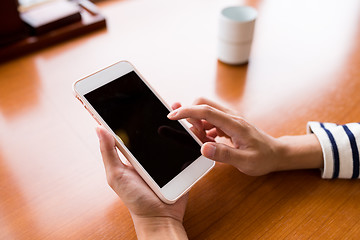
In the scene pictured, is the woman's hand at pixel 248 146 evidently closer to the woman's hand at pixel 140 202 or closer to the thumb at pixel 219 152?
the thumb at pixel 219 152

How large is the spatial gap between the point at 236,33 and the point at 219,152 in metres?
0.40

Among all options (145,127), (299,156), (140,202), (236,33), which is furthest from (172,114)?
(236,33)

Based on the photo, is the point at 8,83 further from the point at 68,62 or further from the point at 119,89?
the point at 119,89

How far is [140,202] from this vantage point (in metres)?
0.53

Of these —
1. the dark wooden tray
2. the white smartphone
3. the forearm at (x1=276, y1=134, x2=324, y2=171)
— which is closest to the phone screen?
the white smartphone

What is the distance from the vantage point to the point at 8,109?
77 cm

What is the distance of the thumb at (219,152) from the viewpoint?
546 mm

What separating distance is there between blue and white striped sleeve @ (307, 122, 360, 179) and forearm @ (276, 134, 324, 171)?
0.01 m

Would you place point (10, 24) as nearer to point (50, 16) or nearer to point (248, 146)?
point (50, 16)

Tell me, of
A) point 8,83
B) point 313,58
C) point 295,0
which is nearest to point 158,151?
point 8,83

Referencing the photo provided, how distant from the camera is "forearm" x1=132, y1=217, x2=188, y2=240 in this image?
52 centimetres

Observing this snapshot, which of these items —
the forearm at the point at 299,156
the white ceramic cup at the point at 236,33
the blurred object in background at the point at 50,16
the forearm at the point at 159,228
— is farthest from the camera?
the blurred object in background at the point at 50,16

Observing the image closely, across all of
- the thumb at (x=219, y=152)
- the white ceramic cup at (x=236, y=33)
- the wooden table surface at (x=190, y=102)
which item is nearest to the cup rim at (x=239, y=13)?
the white ceramic cup at (x=236, y=33)

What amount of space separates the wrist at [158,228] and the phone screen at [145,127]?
0.06m
